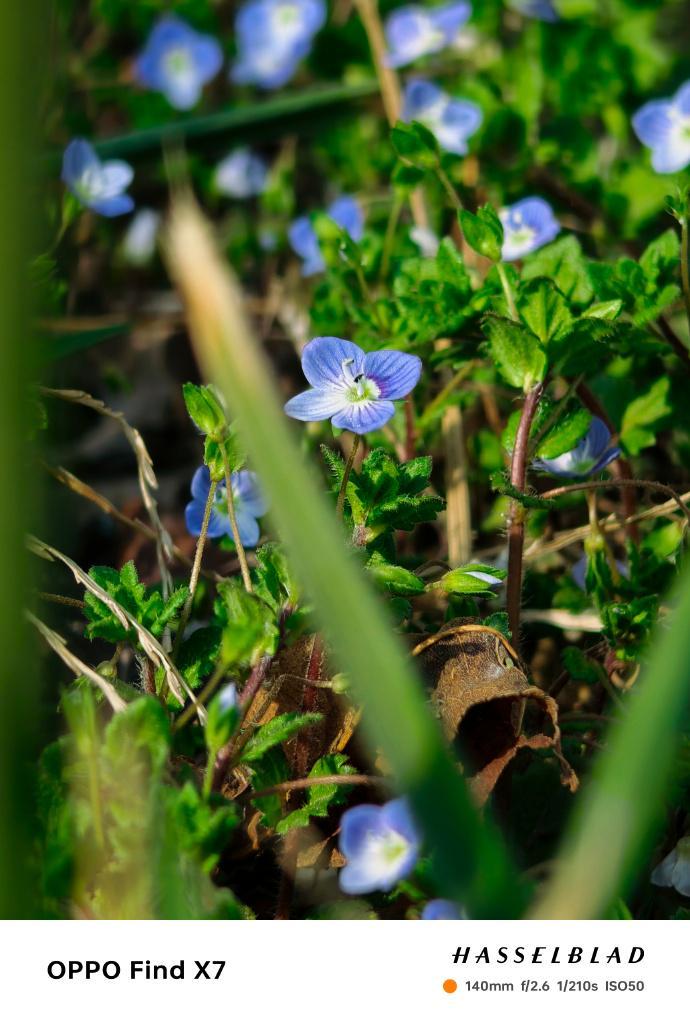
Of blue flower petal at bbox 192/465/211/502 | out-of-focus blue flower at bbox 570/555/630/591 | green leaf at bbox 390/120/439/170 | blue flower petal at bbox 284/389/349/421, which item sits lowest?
out-of-focus blue flower at bbox 570/555/630/591

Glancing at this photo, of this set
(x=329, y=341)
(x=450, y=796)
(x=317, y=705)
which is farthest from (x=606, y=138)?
A: (x=450, y=796)

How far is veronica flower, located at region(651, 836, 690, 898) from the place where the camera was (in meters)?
0.72

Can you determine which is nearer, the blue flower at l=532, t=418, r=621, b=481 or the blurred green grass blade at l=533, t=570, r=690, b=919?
the blurred green grass blade at l=533, t=570, r=690, b=919

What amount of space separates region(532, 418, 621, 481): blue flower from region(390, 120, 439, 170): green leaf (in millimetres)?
312

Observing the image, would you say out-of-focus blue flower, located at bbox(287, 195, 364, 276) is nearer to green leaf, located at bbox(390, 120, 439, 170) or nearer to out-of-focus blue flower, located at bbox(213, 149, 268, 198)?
green leaf, located at bbox(390, 120, 439, 170)

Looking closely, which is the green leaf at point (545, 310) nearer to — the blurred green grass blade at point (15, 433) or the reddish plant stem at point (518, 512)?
the reddish plant stem at point (518, 512)

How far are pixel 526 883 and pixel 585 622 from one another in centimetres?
29

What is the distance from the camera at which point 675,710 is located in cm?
43

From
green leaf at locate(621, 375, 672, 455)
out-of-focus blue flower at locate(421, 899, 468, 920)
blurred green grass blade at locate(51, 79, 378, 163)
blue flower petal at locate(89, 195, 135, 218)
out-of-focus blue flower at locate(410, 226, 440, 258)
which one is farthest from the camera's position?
blurred green grass blade at locate(51, 79, 378, 163)

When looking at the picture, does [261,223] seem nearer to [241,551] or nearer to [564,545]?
[564,545]

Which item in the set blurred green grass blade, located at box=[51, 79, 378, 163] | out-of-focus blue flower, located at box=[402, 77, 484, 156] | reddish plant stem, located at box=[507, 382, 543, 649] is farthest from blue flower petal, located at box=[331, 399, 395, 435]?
blurred green grass blade, located at box=[51, 79, 378, 163]

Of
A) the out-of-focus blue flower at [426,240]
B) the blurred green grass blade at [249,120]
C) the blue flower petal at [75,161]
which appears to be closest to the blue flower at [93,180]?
the blue flower petal at [75,161]

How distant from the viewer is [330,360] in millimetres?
765

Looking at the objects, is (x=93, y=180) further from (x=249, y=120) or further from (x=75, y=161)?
(x=249, y=120)
